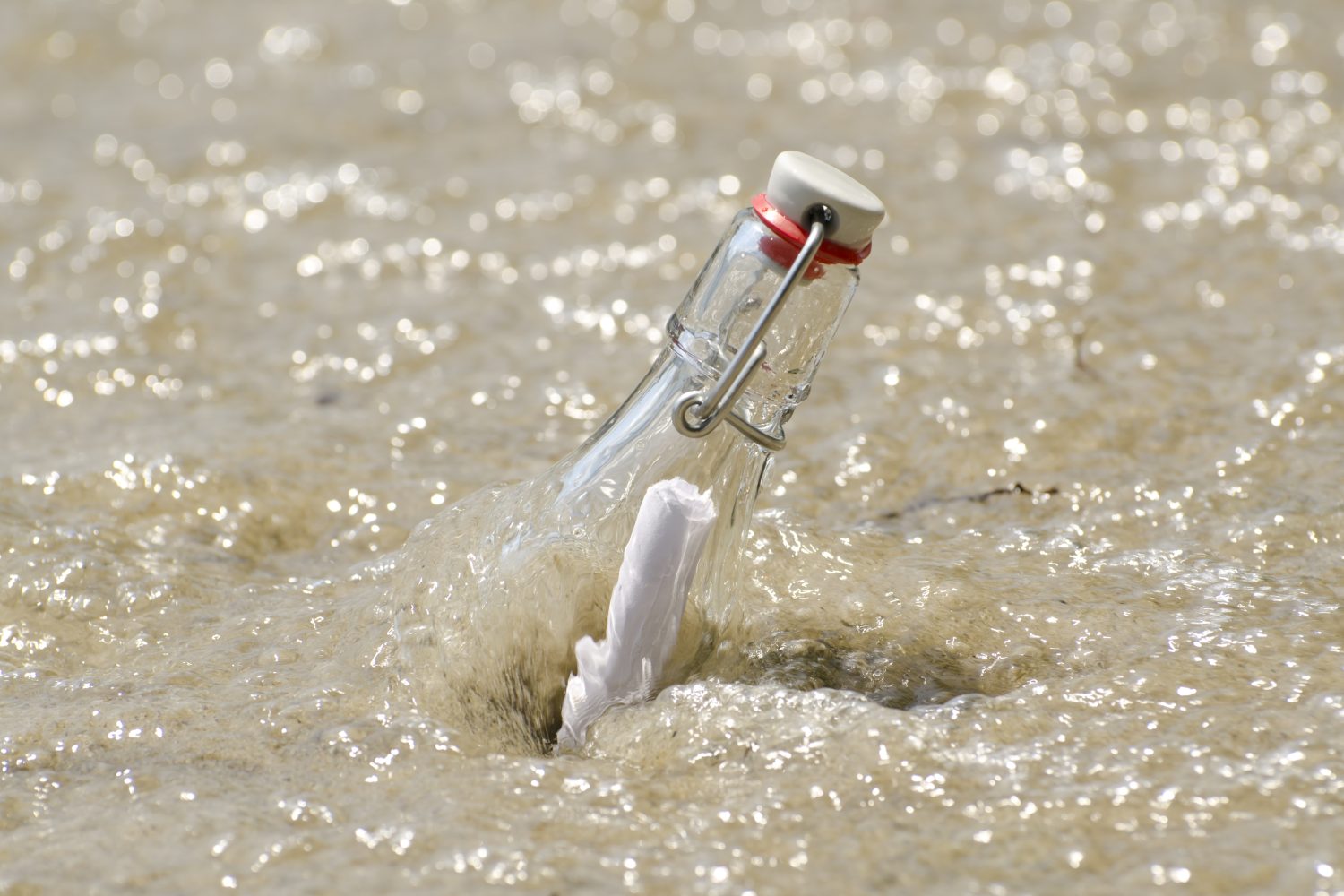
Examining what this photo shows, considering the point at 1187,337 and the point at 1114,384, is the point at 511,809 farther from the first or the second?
the point at 1187,337

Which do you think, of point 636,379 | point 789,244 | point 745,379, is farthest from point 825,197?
point 636,379

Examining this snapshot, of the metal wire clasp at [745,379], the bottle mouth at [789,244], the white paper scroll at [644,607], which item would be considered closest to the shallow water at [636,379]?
the white paper scroll at [644,607]

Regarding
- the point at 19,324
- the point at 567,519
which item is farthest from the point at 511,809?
the point at 19,324

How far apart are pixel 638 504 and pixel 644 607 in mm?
119

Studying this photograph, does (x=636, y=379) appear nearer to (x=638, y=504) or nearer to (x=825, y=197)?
(x=638, y=504)

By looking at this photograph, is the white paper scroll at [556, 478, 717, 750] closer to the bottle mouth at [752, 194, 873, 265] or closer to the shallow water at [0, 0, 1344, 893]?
the shallow water at [0, 0, 1344, 893]

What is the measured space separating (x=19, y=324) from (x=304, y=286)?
579mm

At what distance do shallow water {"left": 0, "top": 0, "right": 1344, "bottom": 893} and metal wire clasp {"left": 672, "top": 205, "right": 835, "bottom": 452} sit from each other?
289 millimetres

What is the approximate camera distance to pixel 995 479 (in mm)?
2168

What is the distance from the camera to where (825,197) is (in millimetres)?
1288

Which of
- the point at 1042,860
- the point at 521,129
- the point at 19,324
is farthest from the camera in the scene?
the point at 521,129

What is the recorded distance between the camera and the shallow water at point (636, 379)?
1.31 meters

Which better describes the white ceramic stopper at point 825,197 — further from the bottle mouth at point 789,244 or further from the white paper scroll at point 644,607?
the white paper scroll at point 644,607

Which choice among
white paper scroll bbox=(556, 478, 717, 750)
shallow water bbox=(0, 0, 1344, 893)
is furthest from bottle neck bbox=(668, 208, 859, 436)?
shallow water bbox=(0, 0, 1344, 893)
